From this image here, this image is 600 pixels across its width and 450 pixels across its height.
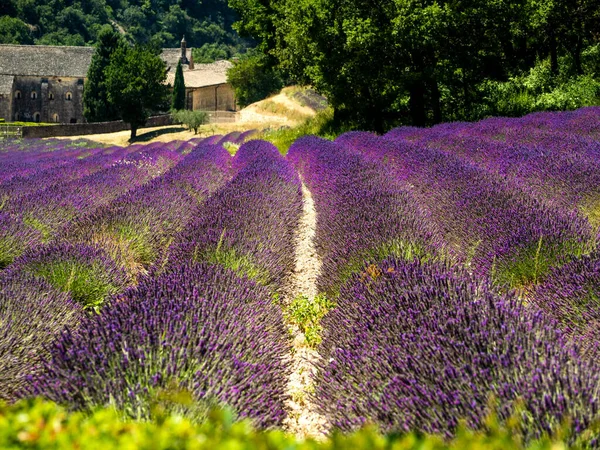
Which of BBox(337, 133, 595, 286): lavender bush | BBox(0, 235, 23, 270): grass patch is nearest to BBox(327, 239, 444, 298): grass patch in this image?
BBox(337, 133, 595, 286): lavender bush

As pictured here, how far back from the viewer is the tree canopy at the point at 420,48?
44.6 feet

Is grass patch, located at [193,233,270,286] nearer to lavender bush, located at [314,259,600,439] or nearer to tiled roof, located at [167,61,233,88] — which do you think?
lavender bush, located at [314,259,600,439]

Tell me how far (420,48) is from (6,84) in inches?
1822

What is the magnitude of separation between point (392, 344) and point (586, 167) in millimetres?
3703

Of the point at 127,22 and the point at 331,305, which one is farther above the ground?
the point at 127,22

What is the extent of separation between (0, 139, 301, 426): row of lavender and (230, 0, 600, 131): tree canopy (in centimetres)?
997

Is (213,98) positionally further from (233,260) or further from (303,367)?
(303,367)

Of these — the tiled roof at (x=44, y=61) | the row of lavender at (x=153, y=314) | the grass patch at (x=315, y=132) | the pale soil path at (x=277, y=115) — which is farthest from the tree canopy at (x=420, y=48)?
the tiled roof at (x=44, y=61)

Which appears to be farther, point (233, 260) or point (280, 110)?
point (280, 110)

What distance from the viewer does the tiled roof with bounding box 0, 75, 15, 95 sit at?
4800 centimetres

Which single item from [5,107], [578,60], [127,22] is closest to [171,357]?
[578,60]

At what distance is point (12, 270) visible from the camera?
3516 millimetres

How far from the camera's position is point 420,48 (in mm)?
14219

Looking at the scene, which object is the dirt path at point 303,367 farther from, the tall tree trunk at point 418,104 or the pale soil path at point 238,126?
the pale soil path at point 238,126
